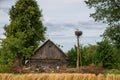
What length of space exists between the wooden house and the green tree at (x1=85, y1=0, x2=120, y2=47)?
2834 cm

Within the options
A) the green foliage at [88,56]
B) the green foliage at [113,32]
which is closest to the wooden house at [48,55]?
the green foliage at [88,56]

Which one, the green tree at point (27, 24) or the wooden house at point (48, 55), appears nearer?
the wooden house at point (48, 55)

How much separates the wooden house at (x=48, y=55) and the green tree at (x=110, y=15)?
28.3 meters

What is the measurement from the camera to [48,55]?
203 ft

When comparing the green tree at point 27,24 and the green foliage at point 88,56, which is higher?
the green tree at point 27,24

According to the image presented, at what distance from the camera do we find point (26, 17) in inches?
2648

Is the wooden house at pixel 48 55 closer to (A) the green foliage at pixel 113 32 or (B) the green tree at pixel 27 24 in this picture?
(B) the green tree at pixel 27 24

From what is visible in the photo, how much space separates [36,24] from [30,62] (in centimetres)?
875

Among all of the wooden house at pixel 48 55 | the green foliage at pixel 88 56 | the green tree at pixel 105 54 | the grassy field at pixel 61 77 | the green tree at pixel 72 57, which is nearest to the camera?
the grassy field at pixel 61 77

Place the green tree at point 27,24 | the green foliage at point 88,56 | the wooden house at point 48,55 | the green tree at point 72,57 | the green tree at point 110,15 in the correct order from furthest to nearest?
the green tree at point 27,24 → the wooden house at point 48,55 → the green tree at point 72,57 → the green foliage at point 88,56 → the green tree at point 110,15

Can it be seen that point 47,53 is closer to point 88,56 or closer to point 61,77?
point 88,56

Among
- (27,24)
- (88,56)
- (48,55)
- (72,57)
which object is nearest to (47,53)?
(48,55)

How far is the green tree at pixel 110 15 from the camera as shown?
31906mm

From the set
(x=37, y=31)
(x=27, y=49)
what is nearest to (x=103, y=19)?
(x=27, y=49)
